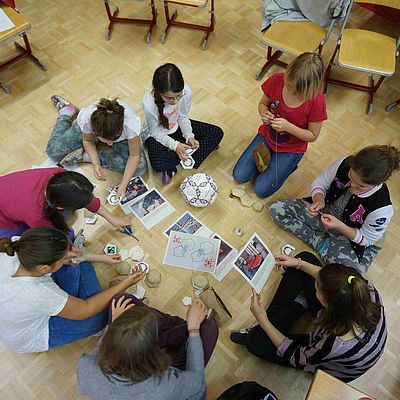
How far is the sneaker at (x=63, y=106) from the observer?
130 inches

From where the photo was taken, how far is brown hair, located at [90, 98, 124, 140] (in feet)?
7.75

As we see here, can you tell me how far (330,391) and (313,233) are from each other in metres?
1.40

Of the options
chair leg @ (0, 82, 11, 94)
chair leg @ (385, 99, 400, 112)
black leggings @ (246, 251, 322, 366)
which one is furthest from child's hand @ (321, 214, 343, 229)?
chair leg @ (0, 82, 11, 94)

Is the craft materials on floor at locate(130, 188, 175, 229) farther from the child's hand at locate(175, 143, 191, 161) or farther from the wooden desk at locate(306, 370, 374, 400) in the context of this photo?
the wooden desk at locate(306, 370, 374, 400)

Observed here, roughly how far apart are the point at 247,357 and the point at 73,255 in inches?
50.2

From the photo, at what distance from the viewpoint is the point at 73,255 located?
7.63 feet

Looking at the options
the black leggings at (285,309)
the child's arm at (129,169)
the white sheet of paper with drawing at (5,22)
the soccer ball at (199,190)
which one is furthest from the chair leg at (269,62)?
the white sheet of paper with drawing at (5,22)

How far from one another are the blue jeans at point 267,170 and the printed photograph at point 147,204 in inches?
25.7

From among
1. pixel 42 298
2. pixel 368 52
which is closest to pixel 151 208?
pixel 42 298

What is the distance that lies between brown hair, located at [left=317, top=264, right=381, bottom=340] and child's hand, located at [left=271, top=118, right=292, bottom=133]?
116 centimetres

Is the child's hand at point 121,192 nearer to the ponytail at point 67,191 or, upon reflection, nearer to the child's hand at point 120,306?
the ponytail at point 67,191

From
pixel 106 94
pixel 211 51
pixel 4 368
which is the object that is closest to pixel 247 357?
pixel 4 368

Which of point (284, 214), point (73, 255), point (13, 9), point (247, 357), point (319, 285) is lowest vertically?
point (247, 357)

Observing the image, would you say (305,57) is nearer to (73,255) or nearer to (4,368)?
(73,255)
